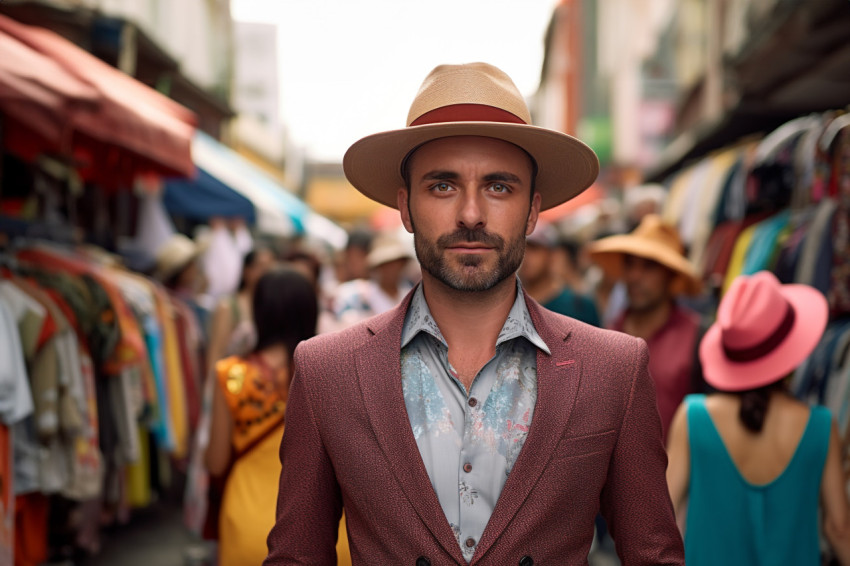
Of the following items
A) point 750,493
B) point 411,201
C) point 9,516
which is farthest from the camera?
point 9,516

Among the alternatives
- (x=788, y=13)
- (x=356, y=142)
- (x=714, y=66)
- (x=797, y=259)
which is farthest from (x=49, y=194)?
(x=714, y=66)

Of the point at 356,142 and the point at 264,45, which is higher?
the point at 264,45

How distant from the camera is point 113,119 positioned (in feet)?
15.7

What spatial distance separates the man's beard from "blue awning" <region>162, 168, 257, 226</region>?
7889 mm

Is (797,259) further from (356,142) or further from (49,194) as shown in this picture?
(49,194)

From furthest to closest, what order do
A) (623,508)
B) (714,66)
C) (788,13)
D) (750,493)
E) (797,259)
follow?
1. (714,66)
2. (788,13)
3. (797,259)
4. (750,493)
5. (623,508)

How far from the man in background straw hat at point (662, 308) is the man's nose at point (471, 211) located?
2.86 meters

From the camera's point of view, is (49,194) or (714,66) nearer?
(49,194)

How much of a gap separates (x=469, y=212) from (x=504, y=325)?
33cm

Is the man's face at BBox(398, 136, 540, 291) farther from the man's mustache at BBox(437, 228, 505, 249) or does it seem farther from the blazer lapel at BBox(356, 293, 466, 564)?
the blazer lapel at BBox(356, 293, 466, 564)

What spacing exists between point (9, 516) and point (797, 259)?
4.28 metres

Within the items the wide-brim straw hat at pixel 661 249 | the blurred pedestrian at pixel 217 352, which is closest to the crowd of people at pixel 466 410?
the blurred pedestrian at pixel 217 352

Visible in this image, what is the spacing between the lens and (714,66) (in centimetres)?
1318

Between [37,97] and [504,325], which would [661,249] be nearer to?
[504,325]
